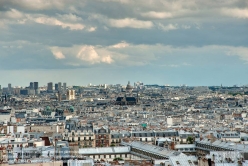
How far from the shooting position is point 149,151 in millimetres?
68500

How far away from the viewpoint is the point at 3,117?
5404 inches

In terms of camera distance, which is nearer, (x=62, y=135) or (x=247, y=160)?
(x=247, y=160)

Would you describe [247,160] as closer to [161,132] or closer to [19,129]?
[161,132]

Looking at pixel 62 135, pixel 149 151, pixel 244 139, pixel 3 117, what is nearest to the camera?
pixel 149 151

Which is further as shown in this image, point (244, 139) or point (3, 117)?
point (3, 117)

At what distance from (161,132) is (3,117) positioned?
53408 mm

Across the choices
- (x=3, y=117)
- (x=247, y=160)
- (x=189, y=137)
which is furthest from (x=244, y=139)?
(x=3, y=117)

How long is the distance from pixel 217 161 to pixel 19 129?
58.1 metres

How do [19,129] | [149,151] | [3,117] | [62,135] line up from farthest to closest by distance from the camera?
[3,117] < [19,129] < [62,135] < [149,151]

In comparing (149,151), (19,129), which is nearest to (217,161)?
(149,151)

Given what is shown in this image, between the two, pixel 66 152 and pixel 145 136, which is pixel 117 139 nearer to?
pixel 145 136

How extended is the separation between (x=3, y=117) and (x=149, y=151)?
7304 cm

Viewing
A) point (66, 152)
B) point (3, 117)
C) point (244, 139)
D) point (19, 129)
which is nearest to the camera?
point (66, 152)

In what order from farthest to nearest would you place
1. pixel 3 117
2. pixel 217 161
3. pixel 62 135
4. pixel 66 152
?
1. pixel 3 117
2. pixel 62 135
3. pixel 66 152
4. pixel 217 161
